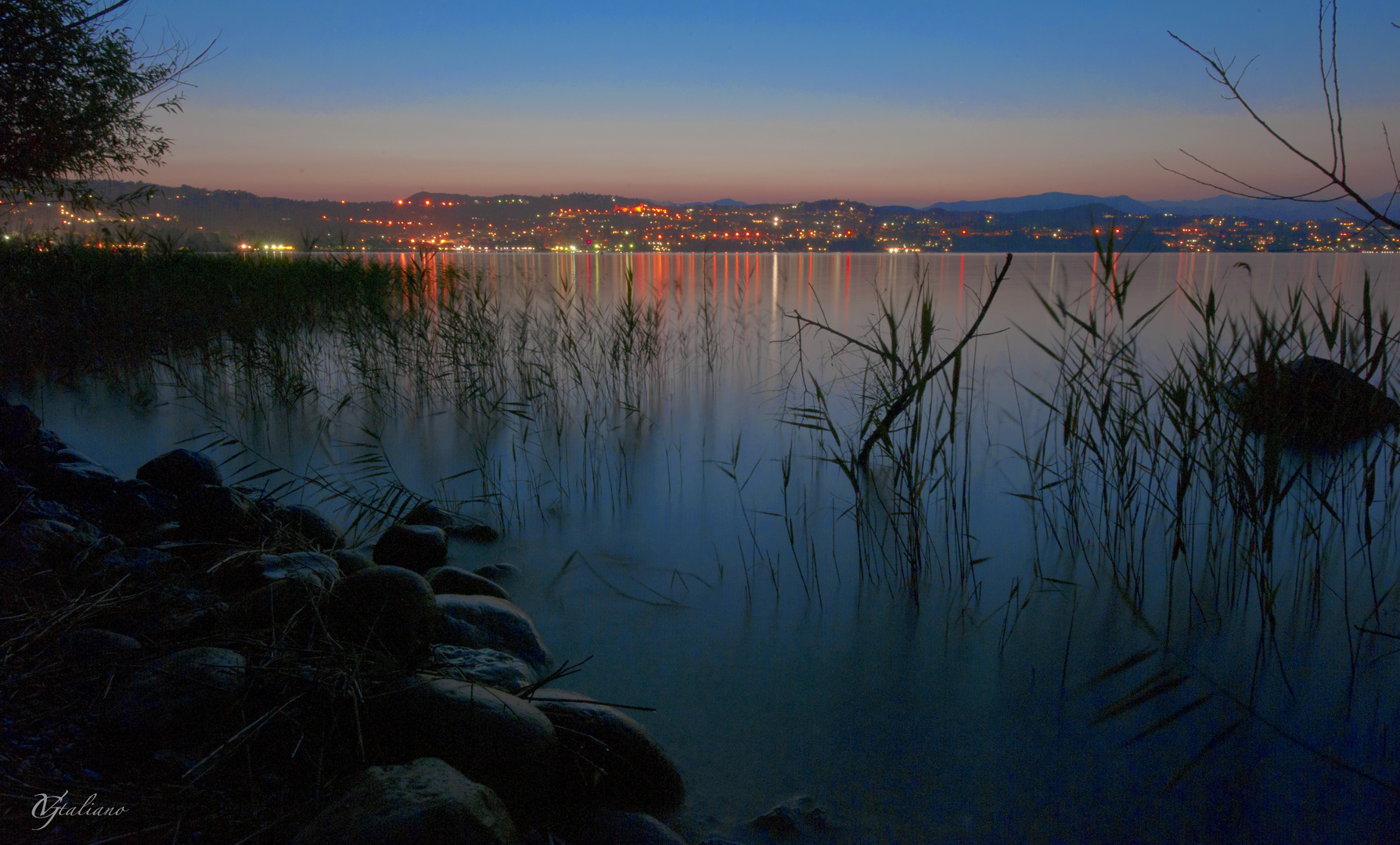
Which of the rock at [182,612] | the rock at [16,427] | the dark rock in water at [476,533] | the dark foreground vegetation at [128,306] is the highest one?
the dark foreground vegetation at [128,306]

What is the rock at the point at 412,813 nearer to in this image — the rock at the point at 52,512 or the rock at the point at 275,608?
the rock at the point at 275,608

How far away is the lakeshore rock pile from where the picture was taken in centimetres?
173

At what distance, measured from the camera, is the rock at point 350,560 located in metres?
3.18

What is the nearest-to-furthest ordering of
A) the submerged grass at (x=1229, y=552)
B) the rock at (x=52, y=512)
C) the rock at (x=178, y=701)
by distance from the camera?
the rock at (x=178, y=701), the submerged grass at (x=1229, y=552), the rock at (x=52, y=512)

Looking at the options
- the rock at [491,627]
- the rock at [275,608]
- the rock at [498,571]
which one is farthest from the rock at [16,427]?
the rock at [491,627]

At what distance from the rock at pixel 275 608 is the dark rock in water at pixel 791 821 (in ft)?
4.98

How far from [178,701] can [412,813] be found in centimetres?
88

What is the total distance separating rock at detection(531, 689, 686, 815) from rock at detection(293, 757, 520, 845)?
370mm

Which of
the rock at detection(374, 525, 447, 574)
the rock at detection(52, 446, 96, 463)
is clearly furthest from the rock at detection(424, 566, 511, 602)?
the rock at detection(52, 446, 96, 463)

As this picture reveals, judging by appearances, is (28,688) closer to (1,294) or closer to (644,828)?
(644,828)

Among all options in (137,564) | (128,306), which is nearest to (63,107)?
(128,306)

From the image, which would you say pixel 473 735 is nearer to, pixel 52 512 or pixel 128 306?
pixel 52 512

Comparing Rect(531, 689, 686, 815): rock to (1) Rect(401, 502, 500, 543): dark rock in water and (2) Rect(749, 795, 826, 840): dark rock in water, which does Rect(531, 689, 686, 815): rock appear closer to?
(2) Rect(749, 795, 826, 840): dark rock in water

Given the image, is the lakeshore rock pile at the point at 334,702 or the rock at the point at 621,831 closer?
the lakeshore rock pile at the point at 334,702
